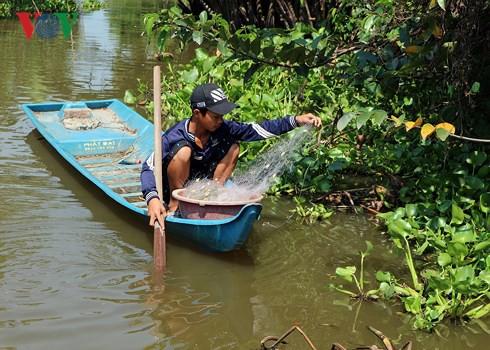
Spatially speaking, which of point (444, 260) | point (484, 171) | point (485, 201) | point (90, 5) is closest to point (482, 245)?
point (444, 260)

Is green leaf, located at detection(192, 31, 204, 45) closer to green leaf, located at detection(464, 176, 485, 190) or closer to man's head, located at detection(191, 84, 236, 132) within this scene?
man's head, located at detection(191, 84, 236, 132)

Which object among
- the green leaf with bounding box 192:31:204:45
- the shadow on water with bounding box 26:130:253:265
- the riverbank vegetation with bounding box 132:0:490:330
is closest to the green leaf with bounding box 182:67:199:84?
the riverbank vegetation with bounding box 132:0:490:330

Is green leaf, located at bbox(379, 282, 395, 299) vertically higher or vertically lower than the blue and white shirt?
lower

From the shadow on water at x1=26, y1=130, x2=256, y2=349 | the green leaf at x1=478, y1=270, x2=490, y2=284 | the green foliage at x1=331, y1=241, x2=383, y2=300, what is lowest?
the shadow on water at x1=26, y1=130, x2=256, y2=349

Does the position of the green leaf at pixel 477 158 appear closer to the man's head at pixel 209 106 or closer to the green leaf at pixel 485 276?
the green leaf at pixel 485 276

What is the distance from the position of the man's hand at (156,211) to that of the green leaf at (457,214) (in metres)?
1.65

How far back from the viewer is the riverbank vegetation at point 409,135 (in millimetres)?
3227

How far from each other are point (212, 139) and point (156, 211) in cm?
74

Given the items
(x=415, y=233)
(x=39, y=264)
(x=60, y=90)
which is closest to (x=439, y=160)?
(x=415, y=233)

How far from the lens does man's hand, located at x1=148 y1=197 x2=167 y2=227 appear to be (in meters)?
3.59

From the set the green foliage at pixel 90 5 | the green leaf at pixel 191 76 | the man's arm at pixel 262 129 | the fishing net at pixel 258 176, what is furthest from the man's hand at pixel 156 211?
the green foliage at pixel 90 5

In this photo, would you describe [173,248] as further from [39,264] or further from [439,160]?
[439,160]

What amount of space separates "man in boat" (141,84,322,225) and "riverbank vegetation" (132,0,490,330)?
11.0 inches

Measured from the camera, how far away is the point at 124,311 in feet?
10.4
